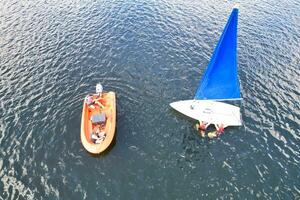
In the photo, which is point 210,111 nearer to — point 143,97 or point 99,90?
point 143,97

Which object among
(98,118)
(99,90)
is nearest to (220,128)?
(98,118)

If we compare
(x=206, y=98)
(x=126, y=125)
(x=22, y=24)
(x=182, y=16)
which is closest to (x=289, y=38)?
(x=182, y=16)

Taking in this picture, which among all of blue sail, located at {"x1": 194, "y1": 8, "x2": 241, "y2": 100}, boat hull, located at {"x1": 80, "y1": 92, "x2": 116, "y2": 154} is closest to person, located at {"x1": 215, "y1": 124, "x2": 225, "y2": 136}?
blue sail, located at {"x1": 194, "y1": 8, "x2": 241, "y2": 100}

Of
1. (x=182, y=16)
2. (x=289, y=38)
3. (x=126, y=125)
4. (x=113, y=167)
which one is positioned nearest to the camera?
(x=113, y=167)

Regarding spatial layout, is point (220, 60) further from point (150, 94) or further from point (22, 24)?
point (22, 24)

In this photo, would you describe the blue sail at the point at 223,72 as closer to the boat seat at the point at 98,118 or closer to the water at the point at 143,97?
the water at the point at 143,97

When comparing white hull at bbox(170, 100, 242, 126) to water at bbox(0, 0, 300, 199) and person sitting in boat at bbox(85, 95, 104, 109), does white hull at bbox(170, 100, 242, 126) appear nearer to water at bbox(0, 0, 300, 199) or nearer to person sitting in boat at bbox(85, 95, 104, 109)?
water at bbox(0, 0, 300, 199)

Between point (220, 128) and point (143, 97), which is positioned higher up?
point (143, 97)
